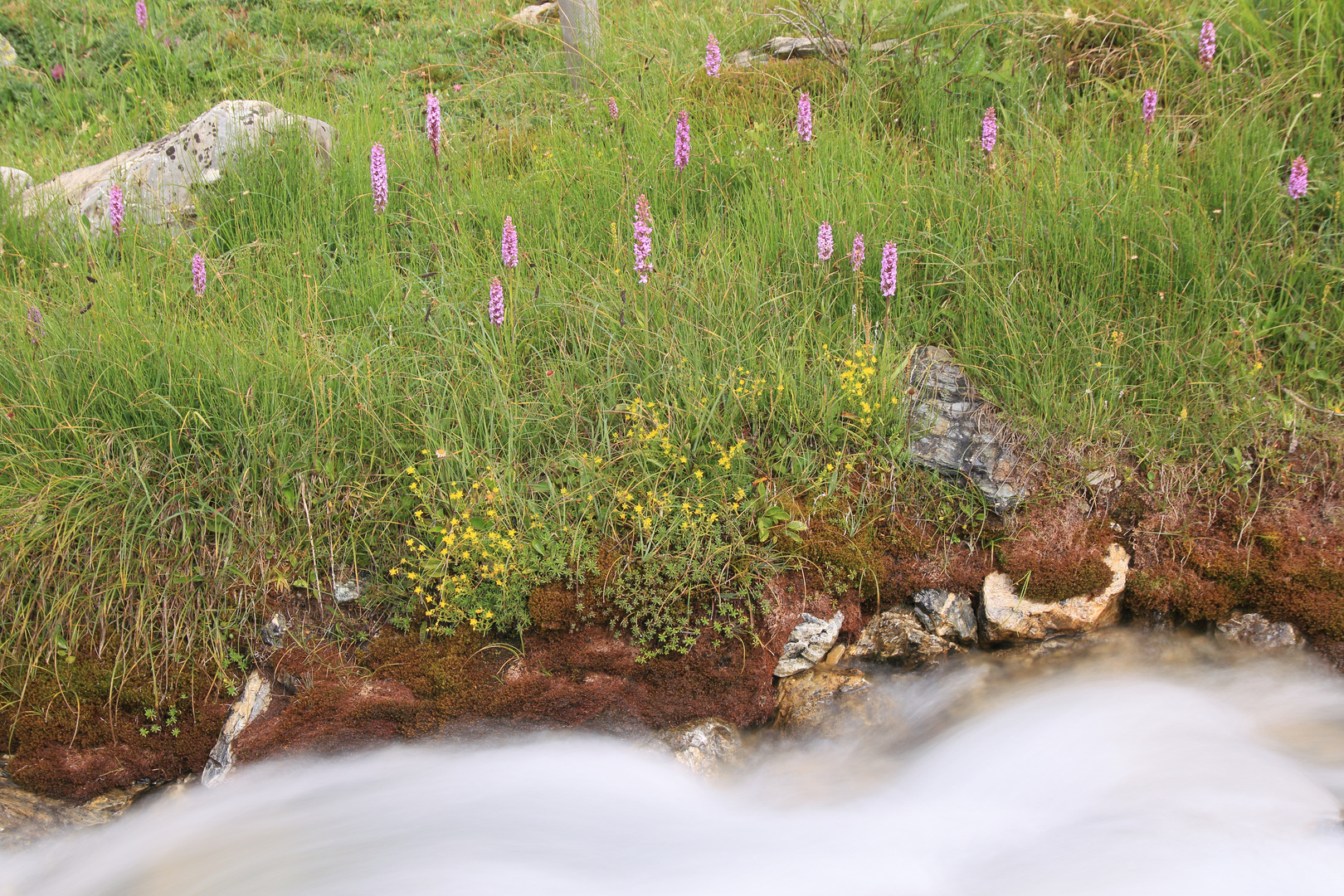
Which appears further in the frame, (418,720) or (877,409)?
(877,409)

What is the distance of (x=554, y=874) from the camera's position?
9.18 feet

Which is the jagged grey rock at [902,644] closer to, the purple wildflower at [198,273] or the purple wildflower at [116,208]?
the purple wildflower at [198,273]

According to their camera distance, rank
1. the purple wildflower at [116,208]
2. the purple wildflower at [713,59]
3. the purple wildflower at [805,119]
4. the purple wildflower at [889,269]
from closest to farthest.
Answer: the purple wildflower at [889,269] < the purple wildflower at [116,208] < the purple wildflower at [805,119] < the purple wildflower at [713,59]

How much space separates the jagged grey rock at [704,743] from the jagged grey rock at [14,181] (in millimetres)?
4301

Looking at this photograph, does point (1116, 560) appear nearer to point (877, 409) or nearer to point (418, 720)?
point (877, 409)

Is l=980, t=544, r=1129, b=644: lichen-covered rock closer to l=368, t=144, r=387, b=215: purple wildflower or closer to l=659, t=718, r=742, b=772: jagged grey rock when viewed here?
l=659, t=718, r=742, b=772: jagged grey rock

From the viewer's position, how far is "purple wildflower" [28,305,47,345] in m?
3.49

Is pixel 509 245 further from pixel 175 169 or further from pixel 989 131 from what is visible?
pixel 175 169

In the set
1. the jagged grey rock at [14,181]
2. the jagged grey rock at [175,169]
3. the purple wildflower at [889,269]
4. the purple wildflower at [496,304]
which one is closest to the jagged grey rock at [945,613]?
the purple wildflower at [889,269]

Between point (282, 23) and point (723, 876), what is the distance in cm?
728

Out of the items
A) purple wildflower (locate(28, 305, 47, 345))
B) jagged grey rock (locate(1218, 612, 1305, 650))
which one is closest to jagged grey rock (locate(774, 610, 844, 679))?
jagged grey rock (locate(1218, 612, 1305, 650))

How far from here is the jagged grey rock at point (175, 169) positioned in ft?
14.9

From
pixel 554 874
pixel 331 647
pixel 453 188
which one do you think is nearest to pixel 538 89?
pixel 453 188

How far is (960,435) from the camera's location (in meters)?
3.54
